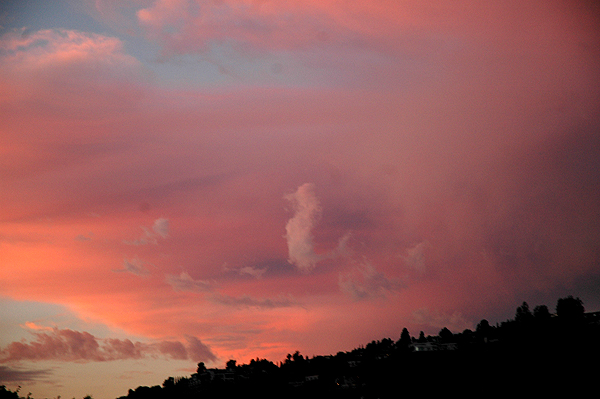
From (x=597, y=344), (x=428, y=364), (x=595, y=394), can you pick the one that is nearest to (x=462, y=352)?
(x=428, y=364)

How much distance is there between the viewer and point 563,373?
14225 cm

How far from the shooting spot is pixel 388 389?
620 ft

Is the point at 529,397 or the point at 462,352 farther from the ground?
the point at 462,352

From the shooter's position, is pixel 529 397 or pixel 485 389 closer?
pixel 529 397

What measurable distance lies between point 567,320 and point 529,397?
2524 inches

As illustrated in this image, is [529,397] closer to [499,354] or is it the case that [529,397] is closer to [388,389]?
[499,354]

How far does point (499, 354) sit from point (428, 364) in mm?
29176

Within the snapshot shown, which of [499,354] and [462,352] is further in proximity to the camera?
[462,352]

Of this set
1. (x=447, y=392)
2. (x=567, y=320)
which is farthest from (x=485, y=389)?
(x=567, y=320)

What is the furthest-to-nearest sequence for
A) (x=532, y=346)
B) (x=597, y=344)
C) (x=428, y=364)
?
1. (x=428, y=364)
2. (x=532, y=346)
3. (x=597, y=344)

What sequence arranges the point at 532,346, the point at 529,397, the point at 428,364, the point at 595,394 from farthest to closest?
the point at 428,364 → the point at 532,346 → the point at 529,397 → the point at 595,394

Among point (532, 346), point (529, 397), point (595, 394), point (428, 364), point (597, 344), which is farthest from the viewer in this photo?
point (428, 364)

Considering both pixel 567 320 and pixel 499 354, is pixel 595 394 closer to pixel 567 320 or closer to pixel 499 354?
pixel 499 354

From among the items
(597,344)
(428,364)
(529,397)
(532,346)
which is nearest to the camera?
(529,397)
